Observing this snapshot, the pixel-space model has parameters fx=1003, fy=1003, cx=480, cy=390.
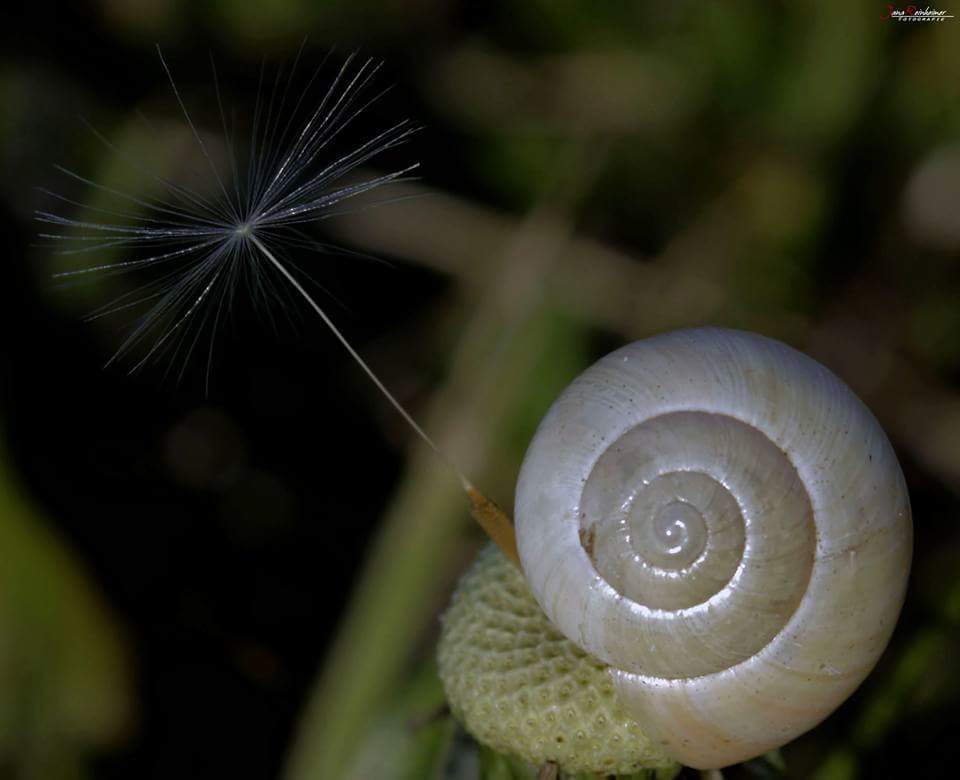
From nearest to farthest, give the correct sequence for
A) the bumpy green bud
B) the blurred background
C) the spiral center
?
1. the spiral center
2. the bumpy green bud
3. the blurred background

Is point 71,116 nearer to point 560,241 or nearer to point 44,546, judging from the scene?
point 44,546

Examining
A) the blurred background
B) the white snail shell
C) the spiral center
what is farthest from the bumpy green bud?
the blurred background

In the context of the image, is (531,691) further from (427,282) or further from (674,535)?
(427,282)

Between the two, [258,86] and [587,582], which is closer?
[587,582]

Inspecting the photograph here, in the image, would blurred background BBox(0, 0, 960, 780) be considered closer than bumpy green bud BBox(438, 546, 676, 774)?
No

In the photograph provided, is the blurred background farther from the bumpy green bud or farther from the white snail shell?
the white snail shell

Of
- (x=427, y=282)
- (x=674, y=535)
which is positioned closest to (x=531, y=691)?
(x=674, y=535)

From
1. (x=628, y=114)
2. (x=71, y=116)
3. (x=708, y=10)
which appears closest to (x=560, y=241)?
(x=628, y=114)
